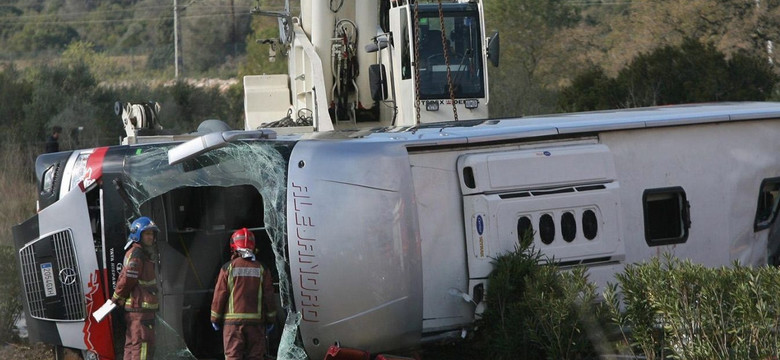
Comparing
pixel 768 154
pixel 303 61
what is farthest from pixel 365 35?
pixel 768 154

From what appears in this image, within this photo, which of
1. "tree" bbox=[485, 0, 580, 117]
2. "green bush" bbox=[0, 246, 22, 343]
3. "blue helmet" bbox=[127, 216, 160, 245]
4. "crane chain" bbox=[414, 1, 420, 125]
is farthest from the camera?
"tree" bbox=[485, 0, 580, 117]

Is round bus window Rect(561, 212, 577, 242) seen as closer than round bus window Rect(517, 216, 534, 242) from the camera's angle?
No

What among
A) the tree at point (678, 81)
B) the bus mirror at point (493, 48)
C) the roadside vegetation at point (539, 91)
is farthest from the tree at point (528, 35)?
the bus mirror at point (493, 48)

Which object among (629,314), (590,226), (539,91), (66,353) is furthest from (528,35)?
Answer: (629,314)

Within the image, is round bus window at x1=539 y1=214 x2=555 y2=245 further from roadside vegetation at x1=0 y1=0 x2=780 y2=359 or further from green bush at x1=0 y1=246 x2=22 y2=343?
green bush at x1=0 y1=246 x2=22 y2=343

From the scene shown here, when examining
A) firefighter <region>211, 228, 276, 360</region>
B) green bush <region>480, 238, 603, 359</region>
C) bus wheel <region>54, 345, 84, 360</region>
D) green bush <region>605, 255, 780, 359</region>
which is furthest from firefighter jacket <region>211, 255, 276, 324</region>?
green bush <region>605, 255, 780, 359</region>

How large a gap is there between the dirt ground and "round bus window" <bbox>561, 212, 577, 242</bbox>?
509cm

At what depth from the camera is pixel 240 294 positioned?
8617 mm

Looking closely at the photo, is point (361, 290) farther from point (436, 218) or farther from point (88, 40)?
point (88, 40)

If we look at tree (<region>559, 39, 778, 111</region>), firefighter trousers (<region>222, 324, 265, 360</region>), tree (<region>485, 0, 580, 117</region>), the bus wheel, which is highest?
tree (<region>485, 0, 580, 117</region>)

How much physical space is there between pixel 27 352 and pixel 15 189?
9.11m

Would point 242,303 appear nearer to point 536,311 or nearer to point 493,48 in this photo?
point 536,311

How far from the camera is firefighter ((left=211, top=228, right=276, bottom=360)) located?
28.3ft

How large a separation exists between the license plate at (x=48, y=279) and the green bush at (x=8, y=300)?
2903mm
